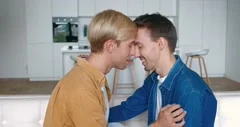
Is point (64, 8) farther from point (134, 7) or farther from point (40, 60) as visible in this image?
point (134, 7)

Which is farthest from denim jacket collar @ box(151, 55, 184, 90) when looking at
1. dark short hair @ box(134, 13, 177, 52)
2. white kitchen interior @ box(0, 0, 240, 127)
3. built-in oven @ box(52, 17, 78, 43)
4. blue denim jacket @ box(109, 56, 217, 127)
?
built-in oven @ box(52, 17, 78, 43)

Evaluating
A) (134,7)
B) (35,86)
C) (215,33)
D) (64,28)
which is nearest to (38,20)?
(64,28)

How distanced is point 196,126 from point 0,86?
525 centimetres

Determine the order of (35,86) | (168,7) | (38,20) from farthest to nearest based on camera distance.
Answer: (168,7), (38,20), (35,86)

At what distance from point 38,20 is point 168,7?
281 centimetres

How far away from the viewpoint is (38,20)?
6.03m

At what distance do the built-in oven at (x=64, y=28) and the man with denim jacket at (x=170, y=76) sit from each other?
196 inches

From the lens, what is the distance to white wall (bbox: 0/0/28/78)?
6.42m

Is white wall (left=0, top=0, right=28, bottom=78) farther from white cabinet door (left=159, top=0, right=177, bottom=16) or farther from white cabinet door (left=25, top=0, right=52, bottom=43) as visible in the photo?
white cabinet door (left=159, top=0, right=177, bottom=16)

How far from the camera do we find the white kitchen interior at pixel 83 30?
606 cm

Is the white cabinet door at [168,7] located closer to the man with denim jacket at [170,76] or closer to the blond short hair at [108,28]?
the man with denim jacket at [170,76]

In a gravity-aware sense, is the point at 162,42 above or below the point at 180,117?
above

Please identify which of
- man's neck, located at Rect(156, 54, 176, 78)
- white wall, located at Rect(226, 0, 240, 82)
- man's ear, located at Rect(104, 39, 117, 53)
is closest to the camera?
man's ear, located at Rect(104, 39, 117, 53)

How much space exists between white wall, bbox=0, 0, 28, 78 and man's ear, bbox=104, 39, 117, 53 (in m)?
5.76
